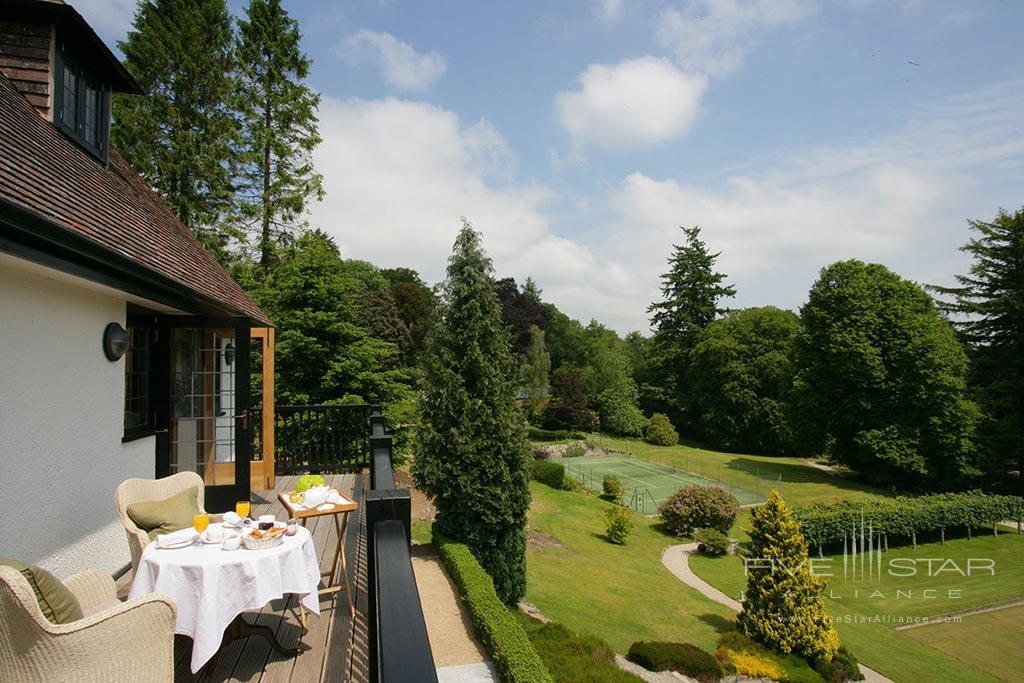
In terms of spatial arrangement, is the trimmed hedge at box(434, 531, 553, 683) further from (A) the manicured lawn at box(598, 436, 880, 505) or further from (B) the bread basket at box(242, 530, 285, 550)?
(A) the manicured lawn at box(598, 436, 880, 505)

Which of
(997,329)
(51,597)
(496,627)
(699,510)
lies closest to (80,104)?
(51,597)

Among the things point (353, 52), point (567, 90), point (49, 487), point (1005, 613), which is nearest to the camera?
point (49, 487)

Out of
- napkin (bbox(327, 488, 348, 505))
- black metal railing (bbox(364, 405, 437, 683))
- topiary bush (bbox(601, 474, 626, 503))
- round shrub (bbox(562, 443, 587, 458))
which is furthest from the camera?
round shrub (bbox(562, 443, 587, 458))

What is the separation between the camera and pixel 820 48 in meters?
9.95

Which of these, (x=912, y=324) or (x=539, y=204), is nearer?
(x=539, y=204)

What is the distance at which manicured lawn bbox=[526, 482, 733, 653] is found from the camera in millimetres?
12328

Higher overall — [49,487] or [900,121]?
[900,121]

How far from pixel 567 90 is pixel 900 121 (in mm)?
7797

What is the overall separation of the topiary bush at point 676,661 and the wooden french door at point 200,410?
807 centimetres

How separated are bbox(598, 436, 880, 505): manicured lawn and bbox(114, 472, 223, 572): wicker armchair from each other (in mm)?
26285

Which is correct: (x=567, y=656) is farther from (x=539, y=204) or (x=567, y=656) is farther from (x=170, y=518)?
(x=539, y=204)

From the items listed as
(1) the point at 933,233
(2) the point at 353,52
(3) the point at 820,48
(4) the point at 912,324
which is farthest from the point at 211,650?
(4) the point at 912,324

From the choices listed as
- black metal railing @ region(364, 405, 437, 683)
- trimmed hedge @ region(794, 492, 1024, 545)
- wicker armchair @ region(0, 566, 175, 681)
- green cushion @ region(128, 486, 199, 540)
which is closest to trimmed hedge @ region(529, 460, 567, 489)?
trimmed hedge @ region(794, 492, 1024, 545)

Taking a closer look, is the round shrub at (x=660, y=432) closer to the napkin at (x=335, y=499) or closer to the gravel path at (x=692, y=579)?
the gravel path at (x=692, y=579)
